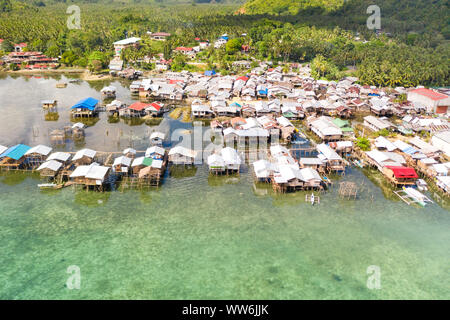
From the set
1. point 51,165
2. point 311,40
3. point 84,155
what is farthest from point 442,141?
point 311,40

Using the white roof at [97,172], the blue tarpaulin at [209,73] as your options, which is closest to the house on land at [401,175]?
the white roof at [97,172]

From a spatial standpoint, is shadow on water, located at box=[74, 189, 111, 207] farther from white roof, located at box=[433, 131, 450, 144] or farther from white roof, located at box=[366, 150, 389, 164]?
white roof, located at box=[433, 131, 450, 144]

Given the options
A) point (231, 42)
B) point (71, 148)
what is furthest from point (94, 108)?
point (231, 42)

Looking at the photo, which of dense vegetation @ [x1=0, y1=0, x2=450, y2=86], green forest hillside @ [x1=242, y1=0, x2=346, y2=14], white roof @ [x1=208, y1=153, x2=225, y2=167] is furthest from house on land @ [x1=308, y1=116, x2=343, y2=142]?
green forest hillside @ [x1=242, y1=0, x2=346, y2=14]

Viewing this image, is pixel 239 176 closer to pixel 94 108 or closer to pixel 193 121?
pixel 193 121

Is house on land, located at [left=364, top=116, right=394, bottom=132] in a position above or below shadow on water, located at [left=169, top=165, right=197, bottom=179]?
above

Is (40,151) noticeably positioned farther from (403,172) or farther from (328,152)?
(403,172)
